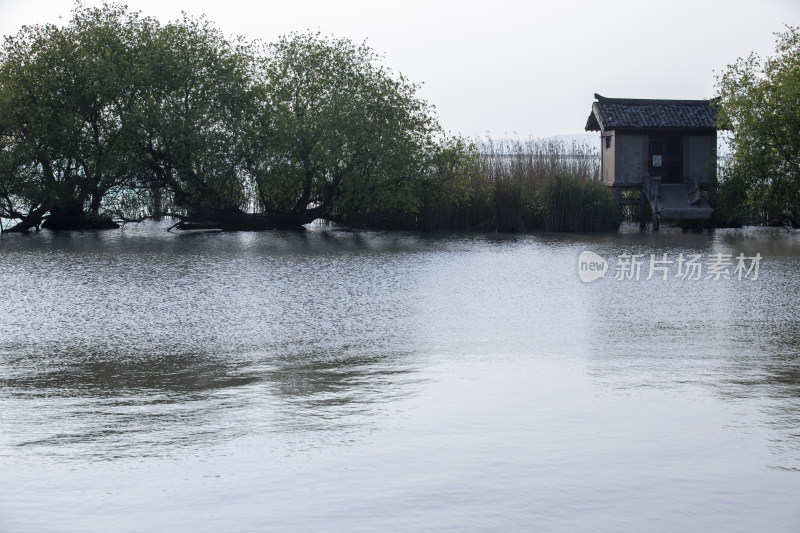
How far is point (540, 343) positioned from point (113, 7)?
29471 mm

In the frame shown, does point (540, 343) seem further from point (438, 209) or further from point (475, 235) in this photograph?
point (438, 209)

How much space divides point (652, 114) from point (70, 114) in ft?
77.5

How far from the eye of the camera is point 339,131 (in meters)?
33.2

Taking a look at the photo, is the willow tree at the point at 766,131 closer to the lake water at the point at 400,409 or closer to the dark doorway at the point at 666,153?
the dark doorway at the point at 666,153

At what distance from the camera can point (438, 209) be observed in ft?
115

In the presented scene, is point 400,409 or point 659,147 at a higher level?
point 659,147

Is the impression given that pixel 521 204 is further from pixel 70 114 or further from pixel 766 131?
pixel 70 114

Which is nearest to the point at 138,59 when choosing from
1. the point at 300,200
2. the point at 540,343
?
the point at 300,200

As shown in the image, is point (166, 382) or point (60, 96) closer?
point (166, 382)

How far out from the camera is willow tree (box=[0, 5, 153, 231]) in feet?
107

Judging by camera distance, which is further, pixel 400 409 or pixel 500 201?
pixel 500 201

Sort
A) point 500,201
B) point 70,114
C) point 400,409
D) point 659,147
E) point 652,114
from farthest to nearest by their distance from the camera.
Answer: point 652,114 < point 659,147 < point 500,201 < point 70,114 < point 400,409

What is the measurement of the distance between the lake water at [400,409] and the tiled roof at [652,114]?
23.2m

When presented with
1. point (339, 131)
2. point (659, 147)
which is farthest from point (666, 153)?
point (339, 131)
